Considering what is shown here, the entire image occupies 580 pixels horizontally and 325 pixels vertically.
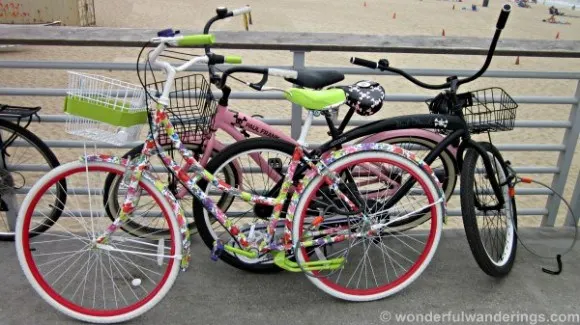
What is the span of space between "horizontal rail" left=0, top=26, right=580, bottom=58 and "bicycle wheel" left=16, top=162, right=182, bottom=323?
2.44 feet

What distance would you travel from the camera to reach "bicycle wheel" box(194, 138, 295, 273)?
2422 millimetres

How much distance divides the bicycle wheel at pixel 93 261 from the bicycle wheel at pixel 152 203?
2.2 inches

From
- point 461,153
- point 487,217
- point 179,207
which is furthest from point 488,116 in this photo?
point 179,207

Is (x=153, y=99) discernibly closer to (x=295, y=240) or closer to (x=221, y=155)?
(x=221, y=155)

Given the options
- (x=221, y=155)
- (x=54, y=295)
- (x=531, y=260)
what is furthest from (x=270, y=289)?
(x=531, y=260)

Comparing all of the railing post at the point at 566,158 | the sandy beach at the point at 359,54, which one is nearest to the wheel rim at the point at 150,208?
the railing post at the point at 566,158

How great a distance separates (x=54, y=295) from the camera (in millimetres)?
2318

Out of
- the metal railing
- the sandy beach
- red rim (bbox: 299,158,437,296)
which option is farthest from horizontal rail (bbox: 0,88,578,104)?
the sandy beach

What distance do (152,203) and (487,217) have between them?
1935 millimetres

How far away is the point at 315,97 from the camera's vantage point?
2207 millimetres

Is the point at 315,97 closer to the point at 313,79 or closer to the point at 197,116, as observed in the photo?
the point at 313,79

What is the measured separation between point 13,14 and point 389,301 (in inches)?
683

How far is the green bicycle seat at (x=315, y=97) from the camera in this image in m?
2.21

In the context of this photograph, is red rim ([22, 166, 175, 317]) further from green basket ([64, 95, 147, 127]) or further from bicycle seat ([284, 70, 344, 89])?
bicycle seat ([284, 70, 344, 89])
